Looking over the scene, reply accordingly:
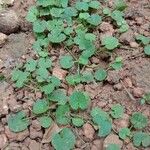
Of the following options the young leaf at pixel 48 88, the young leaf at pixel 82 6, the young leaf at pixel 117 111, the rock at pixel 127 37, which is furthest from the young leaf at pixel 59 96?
the young leaf at pixel 82 6

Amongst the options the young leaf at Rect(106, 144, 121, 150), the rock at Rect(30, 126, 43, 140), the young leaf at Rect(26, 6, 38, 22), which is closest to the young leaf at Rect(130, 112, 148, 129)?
the young leaf at Rect(106, 144, 121, 150)

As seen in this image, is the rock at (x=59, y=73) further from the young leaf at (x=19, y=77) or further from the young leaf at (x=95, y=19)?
the young leaf at (x=95, y=19)

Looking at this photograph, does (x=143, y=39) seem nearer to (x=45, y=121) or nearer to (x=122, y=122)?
(x=122, y=122)

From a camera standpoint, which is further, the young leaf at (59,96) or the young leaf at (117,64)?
the young leaf at (117,64)

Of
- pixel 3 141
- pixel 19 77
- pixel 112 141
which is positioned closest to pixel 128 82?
pixel 112 141

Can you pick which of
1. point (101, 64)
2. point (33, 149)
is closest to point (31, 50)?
point (101, 64)

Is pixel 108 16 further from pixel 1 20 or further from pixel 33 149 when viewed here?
pixel 33 149
